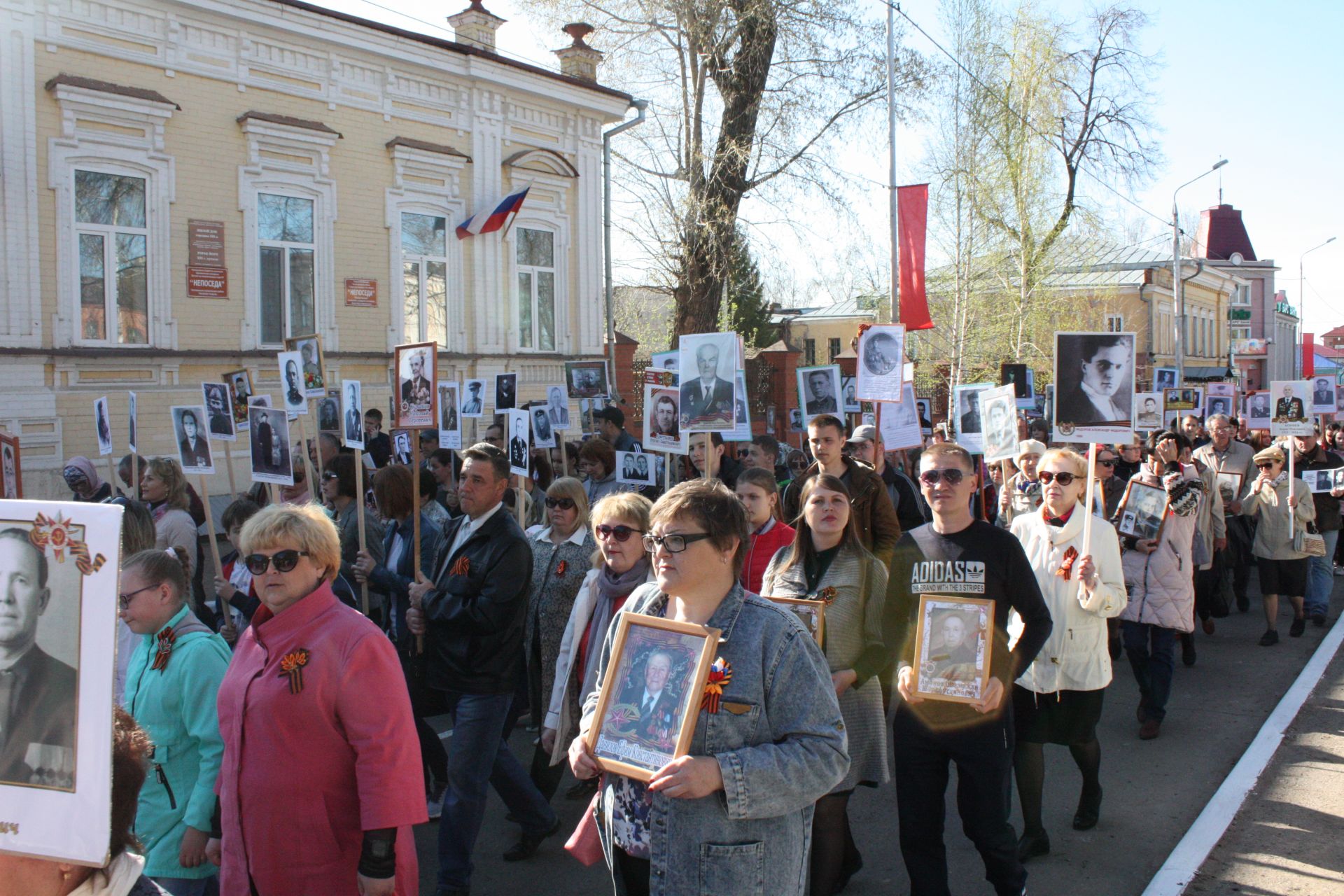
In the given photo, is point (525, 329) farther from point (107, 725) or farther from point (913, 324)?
point (107, 725)

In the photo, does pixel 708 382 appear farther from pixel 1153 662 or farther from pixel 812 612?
pixel 812 612

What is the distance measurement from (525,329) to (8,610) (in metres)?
18.3

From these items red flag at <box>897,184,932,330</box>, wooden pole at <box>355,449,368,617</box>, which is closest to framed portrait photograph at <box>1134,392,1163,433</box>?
Result: red flag at <box>897,184,932,330</box>

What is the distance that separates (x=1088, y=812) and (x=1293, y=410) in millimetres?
8178

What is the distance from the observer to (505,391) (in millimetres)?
12211

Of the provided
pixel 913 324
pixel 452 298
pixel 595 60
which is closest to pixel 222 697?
pixel 913 324

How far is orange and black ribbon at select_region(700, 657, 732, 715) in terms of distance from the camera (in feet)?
8.64

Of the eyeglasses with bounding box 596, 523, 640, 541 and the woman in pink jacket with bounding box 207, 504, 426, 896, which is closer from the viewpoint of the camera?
the woman in pink jacket with bounding box 207, 504, 426, 896

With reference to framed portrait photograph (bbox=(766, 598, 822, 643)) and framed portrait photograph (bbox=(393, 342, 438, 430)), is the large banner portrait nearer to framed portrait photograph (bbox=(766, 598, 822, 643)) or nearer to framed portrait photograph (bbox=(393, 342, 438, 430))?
framed portrait photograph (bbox=(766, 598, 822, 643))

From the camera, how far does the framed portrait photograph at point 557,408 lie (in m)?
12.3

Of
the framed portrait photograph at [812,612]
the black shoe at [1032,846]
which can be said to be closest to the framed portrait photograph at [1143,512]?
the black shoe at [1032,846]

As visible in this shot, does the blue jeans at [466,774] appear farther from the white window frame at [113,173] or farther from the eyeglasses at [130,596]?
the white window frame at [113,173]

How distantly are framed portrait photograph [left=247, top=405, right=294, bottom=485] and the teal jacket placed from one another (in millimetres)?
3941

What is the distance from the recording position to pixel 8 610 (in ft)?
6.13
